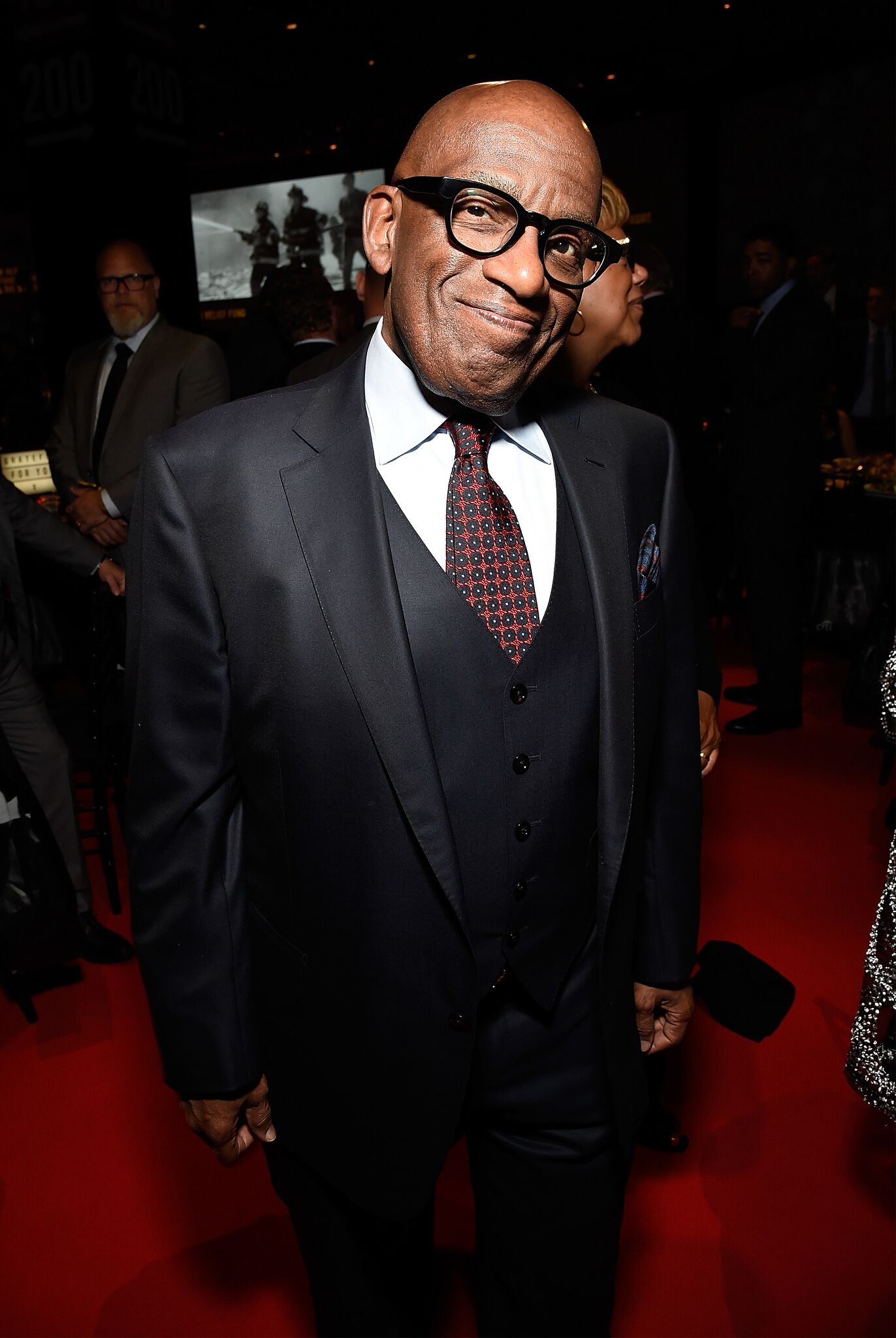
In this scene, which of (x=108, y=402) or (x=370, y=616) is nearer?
(x=370, y=616)

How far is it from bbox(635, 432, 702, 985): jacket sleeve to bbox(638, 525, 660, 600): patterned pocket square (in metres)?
0.07

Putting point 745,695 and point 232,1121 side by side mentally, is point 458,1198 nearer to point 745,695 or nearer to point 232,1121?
point 232,1121

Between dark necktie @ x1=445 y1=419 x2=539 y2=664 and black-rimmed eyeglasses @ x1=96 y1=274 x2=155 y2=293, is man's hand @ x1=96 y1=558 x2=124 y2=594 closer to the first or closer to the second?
black-rimmed eyeglasses @ x1=96 y1=274 x2=155 y2=293

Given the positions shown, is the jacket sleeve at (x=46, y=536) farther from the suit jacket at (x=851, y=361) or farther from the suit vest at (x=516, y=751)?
the suit jacket at (x=851, y=361)

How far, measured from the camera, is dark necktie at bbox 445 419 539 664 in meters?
1.16

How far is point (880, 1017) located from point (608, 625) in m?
0.90

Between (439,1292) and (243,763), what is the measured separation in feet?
4.40

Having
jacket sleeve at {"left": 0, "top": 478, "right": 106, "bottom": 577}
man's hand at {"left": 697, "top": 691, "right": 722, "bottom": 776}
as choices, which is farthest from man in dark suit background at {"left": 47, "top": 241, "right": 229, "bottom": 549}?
man's hand at {"left": 697, "top": 691, "right": 722, "bottom": 776}

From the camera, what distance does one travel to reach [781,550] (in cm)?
464

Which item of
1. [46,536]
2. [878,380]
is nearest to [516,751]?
[46,536]

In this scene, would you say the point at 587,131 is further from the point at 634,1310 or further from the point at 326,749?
the point at 634,1310

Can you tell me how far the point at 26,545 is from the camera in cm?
321

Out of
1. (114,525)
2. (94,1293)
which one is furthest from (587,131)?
(114,525)

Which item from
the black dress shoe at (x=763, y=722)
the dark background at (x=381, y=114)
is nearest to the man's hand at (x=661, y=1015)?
the black dress shoe at (x=763, y=722)
